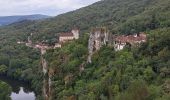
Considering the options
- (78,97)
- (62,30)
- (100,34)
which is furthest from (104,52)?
(62,30)

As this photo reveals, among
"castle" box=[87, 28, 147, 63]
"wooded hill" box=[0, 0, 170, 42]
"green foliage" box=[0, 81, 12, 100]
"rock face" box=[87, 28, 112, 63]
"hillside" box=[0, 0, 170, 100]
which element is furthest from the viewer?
"wooded hill" box=[0, 0, 170, 42]

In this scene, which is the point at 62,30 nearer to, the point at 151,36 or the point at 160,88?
the point at 151,36

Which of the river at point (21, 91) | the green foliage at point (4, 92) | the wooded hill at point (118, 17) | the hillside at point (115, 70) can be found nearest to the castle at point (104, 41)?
the hillside at point (115, 70)

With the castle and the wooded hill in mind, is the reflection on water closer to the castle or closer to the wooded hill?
the castle

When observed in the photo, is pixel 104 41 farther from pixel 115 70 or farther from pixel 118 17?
→ pixel 118 17

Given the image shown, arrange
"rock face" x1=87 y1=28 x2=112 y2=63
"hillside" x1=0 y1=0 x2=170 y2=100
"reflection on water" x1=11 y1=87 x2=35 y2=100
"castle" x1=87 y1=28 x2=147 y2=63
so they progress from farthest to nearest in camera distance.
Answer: "reflection on water" x1=11 y1=87 x2=35 y2=100
"rock face" x1=87 y1=28 x2=112 y2=63
"castle" x1=87 y1=28 x2=147 y2=63
"hillside" x1=0 y1=0 x2=170 y2=100

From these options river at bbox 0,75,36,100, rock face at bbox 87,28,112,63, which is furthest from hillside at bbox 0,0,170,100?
river at bbox 0,75,36,100
